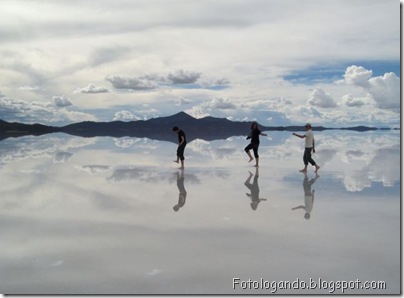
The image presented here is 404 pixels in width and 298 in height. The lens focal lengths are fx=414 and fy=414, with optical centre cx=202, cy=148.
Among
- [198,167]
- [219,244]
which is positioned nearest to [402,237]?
[219,244]

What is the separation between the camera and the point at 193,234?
23.7 feet

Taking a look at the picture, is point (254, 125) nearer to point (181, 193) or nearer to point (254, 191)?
point (254, 191)

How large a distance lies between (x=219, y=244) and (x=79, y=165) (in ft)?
42.6

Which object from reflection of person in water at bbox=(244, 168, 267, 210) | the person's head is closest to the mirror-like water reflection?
reflection of person in water at bbox=(244, 168, 267, 210)

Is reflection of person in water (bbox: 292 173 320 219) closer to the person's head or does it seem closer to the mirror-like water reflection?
the mirror-like water reflection

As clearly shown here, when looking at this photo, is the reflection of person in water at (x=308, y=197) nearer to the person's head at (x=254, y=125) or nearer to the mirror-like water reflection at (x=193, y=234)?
the mirror-like water reflection at (x=193, y=234)

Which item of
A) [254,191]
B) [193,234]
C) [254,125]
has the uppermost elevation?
[254,125]

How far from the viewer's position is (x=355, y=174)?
599 inches

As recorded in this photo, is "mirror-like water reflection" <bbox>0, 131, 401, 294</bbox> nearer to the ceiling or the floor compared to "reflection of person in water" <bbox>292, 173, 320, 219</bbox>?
nearer to the ceiling

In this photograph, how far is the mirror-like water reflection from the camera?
5.46 metres

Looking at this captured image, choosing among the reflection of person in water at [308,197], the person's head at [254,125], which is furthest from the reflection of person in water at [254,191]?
the person's head at [254,125]

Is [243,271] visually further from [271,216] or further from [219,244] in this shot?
[271,216]

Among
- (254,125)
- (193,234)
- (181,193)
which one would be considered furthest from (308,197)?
(254,125)

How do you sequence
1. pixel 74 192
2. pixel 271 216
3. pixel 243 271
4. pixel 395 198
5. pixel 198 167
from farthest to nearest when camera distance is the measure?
pixel 198 167, pixel 74 192, pixel 395 198, pixel 271 216, pixel 243 271
